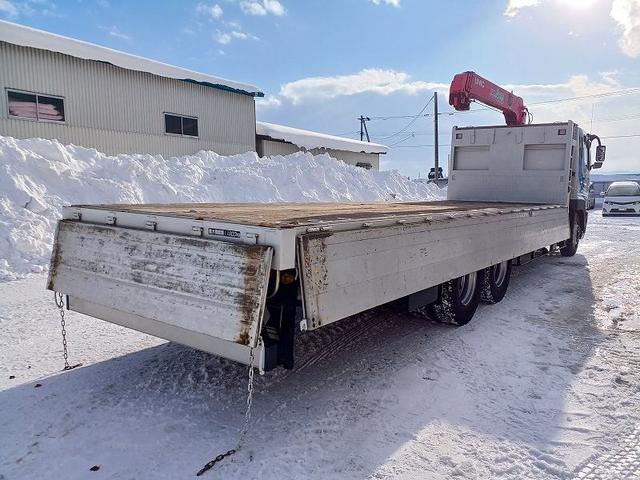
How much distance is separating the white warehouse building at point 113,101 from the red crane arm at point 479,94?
36.7 feet

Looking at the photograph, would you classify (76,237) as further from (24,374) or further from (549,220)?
(549,220)

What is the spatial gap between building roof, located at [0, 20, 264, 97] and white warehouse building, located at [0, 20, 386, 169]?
28 mm

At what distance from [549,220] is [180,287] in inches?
275

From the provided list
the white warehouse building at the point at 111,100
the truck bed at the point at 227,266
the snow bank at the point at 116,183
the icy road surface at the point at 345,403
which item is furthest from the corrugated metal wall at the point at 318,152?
the truck bed at the point at 227,266

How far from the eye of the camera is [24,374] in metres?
4.13

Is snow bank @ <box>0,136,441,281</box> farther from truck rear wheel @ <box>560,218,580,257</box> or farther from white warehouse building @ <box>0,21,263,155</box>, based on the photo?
truck rear wheel @ <box>560,218,580,257</box>

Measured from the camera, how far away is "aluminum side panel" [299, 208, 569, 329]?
9.82 feet

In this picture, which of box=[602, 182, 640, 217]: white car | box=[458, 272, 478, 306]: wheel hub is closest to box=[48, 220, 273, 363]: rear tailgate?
box=[458, 272, 478, 306]: wheel hub

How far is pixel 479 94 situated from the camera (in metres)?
9.83

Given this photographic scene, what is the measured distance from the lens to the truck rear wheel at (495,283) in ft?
21.3

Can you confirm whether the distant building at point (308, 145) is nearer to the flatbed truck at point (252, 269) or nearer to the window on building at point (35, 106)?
the window on building at point (35, 106)

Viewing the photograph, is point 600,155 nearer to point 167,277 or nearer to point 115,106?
point 167,277

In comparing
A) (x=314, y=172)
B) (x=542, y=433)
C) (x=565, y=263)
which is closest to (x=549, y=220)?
(x=565, y=263)

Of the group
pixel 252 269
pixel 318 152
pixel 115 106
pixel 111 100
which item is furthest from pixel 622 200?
pixel 252 269
